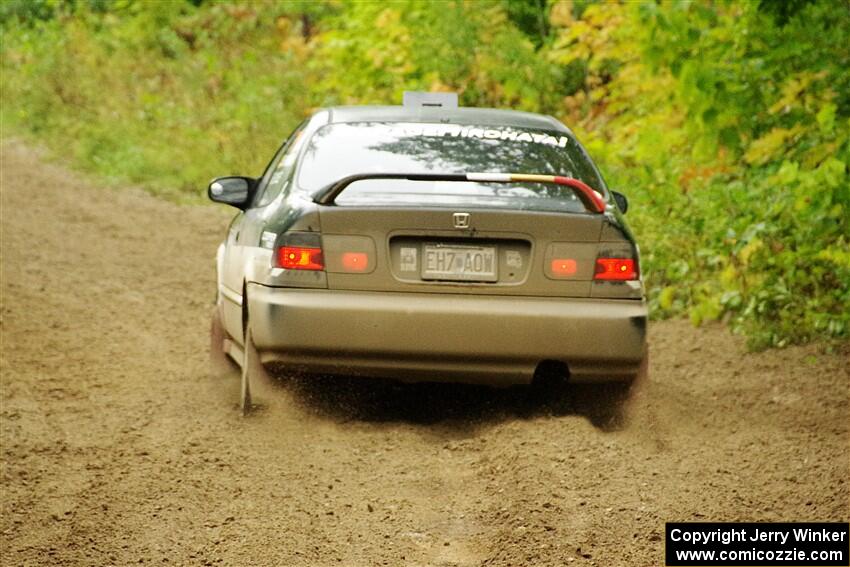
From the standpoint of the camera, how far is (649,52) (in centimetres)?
891

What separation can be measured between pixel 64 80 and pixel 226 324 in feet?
49.0

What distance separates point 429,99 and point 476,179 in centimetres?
219

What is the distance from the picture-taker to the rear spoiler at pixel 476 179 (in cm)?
629

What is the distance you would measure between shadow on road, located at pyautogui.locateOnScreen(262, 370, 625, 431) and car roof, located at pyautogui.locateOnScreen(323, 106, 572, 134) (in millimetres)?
1322

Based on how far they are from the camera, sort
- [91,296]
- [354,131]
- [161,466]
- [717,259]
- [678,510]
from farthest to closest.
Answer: [91,296] → [717,259] → [354,131] → [161,466] → [678,510]

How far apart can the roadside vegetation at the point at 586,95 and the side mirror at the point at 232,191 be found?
103 inches

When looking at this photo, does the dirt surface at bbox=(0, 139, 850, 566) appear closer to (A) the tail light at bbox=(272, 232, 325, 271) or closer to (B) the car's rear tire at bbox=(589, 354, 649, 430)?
(B) the car's rear tire at bbox=(589, 354, 649, 430)

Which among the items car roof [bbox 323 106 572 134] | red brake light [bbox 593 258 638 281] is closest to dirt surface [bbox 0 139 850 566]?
red brake light [bbox 593 258 638 281]

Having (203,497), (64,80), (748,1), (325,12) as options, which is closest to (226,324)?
(203,497)

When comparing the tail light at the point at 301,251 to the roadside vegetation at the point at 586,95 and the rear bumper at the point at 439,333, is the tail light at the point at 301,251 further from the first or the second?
the roadside vegetation at the point at 586,95

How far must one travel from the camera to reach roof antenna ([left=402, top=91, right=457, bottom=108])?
8281mm

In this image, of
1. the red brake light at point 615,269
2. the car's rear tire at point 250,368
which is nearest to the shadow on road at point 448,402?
the car's rear tire at point 250,368

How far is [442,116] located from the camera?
7.39 metres

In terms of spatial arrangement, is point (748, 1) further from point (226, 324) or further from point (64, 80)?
point (64, 80)
